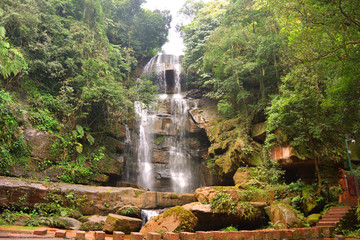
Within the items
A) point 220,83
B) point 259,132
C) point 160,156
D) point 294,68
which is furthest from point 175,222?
point 160,156

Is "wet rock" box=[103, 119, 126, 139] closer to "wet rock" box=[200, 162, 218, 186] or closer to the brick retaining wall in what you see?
"wet rock" box=[200, 162, 218, 186]

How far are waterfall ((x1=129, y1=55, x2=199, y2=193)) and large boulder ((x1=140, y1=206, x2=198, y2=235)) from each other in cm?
1169

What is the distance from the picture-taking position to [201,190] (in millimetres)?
10930

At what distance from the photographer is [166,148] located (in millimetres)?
20625

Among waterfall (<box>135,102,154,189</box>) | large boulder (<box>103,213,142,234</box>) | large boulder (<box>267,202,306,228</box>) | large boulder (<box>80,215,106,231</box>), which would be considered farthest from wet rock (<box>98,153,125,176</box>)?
large boulder (<box>267,202,306,228</box>)

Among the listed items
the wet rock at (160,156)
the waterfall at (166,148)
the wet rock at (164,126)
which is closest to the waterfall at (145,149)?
the waterfall at (166,148)

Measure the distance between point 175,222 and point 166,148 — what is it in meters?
13.8

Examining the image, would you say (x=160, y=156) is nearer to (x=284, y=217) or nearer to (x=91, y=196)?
(x=91, y=196)

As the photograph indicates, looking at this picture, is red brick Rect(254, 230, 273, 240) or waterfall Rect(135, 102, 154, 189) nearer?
red brick Rect(254, 230, 273, 240)

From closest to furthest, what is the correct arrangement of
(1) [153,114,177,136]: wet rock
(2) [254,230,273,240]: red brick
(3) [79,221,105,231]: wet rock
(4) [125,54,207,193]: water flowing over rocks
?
(2) [254,230,273,240]: red brick
(3) [79,221,105,231]: wet rock
(4) [125,54,207,193]: water flowing over rocks
(1) [153,114,177,136]: wet rock

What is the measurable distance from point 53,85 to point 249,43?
13856 millimetres

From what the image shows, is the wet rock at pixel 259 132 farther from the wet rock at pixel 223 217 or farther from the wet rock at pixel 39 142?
the wet rock at pixel 39 142

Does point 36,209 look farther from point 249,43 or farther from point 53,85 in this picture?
point 249,43

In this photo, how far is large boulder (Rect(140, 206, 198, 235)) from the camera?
6.76m
